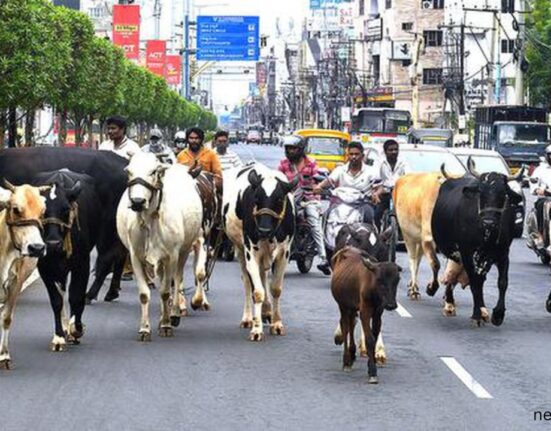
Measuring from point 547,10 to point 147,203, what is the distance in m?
60.7

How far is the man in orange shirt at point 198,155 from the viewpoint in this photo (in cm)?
2028

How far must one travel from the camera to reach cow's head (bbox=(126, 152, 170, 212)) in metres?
15.6

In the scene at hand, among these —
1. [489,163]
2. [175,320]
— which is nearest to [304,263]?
[175,320]

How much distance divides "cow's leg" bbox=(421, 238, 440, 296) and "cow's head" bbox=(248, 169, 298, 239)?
3.95m

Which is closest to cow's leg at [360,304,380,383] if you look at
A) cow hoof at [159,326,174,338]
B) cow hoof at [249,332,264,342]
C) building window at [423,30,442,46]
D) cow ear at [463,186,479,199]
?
cow hoof at [249,332,264,342]

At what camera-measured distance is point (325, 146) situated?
2233 inches

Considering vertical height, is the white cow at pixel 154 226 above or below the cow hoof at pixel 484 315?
above

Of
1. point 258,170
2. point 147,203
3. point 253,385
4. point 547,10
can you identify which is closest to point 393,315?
point 258,170

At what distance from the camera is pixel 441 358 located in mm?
14883

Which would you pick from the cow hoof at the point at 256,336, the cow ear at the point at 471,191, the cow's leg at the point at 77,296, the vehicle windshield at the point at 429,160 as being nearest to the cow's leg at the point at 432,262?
the cow ear at the point at 471,191

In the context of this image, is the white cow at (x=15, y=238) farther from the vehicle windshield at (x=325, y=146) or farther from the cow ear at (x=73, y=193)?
the vehicle windshield at (x=325, y=146)

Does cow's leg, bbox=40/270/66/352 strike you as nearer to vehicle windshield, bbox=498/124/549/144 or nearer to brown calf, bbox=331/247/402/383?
brown calf, bbox=331/247/402/383

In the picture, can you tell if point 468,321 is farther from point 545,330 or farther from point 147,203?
point 147,203

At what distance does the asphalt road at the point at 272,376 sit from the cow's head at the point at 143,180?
1.36 metres
